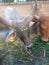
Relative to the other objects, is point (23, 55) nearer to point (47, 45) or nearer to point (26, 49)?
point (26, 49)

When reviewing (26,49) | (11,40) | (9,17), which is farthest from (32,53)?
(9,17)

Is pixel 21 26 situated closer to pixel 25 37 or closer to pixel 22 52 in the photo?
pixel 25 37

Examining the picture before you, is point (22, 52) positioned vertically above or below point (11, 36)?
below

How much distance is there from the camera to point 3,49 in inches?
95.3

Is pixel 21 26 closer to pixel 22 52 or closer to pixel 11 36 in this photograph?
pixel 11 36

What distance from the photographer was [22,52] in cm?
240

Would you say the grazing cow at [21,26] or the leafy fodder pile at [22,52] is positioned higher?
the grazing cow at [21,26]

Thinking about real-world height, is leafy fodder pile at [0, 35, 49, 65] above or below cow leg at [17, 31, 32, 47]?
below

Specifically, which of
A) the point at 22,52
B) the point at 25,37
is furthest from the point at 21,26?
the point at 22,52

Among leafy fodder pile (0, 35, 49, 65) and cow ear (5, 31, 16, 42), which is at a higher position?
cow ear (5, 31, 16, 42)

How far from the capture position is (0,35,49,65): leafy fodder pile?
241cm

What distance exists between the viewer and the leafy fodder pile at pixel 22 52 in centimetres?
241

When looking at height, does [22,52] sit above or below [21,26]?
below

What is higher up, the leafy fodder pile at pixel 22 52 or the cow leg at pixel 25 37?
the cow leg at pixel 25 37
